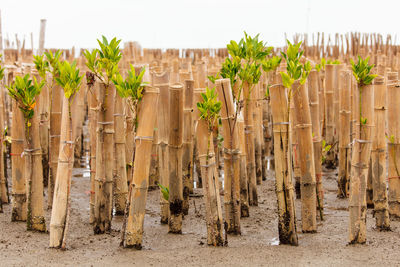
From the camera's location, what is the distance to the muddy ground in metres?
2.32

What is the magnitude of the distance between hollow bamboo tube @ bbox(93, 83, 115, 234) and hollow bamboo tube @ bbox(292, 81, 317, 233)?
1.03 meters

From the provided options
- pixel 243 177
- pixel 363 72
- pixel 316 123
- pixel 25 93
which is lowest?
pixel 243 177

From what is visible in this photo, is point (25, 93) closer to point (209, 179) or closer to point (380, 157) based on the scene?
point (209, 179)

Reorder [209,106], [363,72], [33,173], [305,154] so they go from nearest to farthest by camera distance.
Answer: [209,106], [363,72], [33,173], [305,154]

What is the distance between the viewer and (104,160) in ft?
8.72

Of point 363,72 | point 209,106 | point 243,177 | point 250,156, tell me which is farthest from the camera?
point 250,156

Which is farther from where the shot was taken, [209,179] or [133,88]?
[209,179]

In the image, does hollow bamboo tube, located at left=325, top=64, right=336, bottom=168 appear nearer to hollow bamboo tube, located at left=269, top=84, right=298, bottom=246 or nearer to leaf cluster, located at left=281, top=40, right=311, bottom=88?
leaf cluster, located at left=281, top=40, right=311, bottom=88

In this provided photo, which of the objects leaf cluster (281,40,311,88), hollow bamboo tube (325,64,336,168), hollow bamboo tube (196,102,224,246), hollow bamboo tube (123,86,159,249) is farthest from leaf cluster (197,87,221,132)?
hollow bamboo tube (325,64,336,168)

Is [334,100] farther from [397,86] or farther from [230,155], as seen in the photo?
[230,155]

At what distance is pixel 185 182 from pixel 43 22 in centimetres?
302

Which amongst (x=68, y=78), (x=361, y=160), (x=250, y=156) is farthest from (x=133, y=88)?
(x=250, y=156)

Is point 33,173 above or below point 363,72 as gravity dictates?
below

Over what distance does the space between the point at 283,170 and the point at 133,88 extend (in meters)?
0.89
